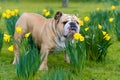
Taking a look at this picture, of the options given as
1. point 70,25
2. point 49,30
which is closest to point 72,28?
point 70,25

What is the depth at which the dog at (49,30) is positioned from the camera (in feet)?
20.4

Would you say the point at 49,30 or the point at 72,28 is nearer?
the point at 72,28

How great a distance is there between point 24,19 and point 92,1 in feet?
76.3

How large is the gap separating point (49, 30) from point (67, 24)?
0.57m

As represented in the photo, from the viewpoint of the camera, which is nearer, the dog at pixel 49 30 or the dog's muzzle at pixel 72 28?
the dog's muzzle at pixel 72 28

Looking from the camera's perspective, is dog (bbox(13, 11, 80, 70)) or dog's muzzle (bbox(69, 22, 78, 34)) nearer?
dog's muzzle (bbox(69, 22, 78, 34))

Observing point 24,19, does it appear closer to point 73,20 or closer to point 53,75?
point 73,20

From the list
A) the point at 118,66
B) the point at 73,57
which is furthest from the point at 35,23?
the point at 118,66

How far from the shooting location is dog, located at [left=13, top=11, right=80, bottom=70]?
6.21 m

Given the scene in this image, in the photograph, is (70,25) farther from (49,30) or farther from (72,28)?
(49,30)

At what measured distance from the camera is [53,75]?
4773 millimetres

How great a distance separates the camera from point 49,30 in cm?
660

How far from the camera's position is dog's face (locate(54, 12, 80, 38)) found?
612 cm

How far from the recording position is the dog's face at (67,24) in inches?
241
